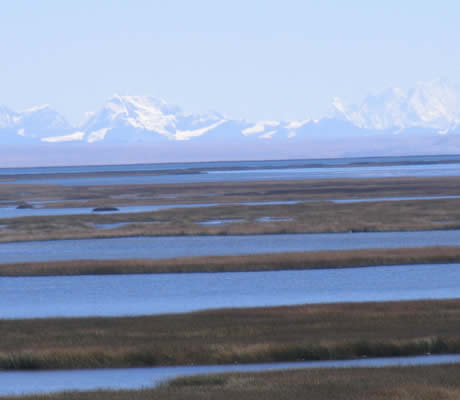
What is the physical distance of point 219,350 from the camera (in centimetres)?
2273

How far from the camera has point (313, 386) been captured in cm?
1831

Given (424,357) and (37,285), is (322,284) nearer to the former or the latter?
(37,285)

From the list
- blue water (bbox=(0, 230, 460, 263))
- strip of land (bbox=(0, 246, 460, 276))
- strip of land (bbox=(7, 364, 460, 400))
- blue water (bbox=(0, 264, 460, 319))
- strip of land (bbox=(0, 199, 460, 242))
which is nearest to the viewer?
strip of land (bbox=(7, 364, 460, 400))

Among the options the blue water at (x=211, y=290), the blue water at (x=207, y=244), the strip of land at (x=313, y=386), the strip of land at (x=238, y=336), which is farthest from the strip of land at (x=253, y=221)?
the strip of land at (x=313, y=386)

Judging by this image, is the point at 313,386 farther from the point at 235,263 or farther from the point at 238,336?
the point at 235,263

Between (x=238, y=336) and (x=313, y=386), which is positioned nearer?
(x=313, y=386)

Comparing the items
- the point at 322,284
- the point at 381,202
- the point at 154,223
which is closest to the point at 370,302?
the point at 322,284

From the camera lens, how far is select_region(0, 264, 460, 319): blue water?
107 ft

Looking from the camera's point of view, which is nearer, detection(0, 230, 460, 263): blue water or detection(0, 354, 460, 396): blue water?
detection(0, 354, 460, 396): blue water

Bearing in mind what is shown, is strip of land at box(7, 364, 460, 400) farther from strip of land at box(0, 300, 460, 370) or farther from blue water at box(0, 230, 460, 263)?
blue water at box(0, 230, 460, 263)

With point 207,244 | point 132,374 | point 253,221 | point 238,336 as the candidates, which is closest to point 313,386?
point 132,374

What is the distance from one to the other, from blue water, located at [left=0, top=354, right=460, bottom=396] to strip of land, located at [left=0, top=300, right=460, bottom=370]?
46cm

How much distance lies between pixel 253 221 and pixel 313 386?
47.0 meters

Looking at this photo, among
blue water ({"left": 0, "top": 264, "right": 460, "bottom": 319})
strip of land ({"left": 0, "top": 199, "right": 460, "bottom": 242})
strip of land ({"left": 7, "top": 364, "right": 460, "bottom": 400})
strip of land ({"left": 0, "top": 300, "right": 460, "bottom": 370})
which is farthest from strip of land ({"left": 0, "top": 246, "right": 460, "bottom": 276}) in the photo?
strip of land ({"left": 7, "top": 364, "right": 460, "bottom": 400})
